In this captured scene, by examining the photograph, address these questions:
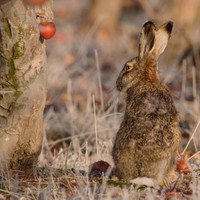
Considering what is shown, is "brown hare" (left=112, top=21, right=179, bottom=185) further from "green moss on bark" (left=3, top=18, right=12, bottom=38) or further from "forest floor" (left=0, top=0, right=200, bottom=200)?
"green moss on bark" (left=3, top=18, right=12, bottom=38)

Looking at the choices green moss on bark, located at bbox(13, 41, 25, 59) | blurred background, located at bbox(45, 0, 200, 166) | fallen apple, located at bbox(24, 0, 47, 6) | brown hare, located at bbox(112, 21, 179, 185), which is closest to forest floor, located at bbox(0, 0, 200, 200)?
blurred background, located at bbox(45, 0, 200, 166)

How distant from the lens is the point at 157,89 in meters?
5.02

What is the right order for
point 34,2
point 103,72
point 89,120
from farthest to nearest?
point 103,72
point 89,120
point 34,2

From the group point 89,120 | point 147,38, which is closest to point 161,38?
point 147,38

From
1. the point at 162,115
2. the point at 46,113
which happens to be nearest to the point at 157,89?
the point at 162,115

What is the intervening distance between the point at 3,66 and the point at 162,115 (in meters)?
1.10

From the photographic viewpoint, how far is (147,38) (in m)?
5.24

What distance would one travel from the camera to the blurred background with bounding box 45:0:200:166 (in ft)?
23.7

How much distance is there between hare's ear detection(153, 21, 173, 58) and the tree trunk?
803 mm

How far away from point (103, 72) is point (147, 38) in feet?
21.3

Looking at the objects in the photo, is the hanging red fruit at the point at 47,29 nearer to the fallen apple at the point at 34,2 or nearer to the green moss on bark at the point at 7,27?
the green moss on bark at the point at 7,27

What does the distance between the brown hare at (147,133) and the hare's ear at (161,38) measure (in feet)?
0.42

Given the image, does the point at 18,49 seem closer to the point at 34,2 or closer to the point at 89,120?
the point at 34,2

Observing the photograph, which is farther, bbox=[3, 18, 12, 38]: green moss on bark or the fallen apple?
bbox=[3, 18, 12, 38]: green moss on bark
